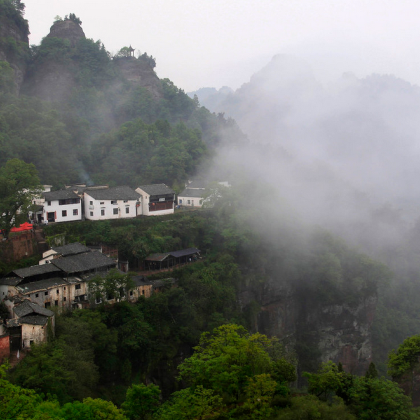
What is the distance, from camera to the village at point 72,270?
21891 millimetres

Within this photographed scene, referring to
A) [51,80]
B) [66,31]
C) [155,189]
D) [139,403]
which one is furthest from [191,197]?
[66,31]

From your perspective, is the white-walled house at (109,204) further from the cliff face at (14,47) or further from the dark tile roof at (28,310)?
the cliff face at (14,47)

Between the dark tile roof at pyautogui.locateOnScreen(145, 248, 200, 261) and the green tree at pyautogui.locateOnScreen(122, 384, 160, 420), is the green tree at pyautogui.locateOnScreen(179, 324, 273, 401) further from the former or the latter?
the dark tile roof at pyautogui.locateOnScreen(145, 248, 200, 261)

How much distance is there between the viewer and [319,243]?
43125 millimetres

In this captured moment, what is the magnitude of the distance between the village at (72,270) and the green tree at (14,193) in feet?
4.18

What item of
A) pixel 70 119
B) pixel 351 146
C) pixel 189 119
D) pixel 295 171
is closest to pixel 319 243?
pixel 295 171

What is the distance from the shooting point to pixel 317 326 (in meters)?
42.9

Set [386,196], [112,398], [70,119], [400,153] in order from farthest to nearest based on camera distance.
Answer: [400,153], [386,196], [70,119], [112,398]

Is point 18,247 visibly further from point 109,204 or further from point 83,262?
point 109,204

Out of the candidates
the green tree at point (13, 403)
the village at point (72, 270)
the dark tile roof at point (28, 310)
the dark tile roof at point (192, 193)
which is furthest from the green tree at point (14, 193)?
the dark tile roof at point (192, 193)

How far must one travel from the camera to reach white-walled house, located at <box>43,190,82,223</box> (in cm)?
3303

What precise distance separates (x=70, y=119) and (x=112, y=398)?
1312 inches

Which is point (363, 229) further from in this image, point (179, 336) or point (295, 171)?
point (179, 336)

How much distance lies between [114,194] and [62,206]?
4387 mm
